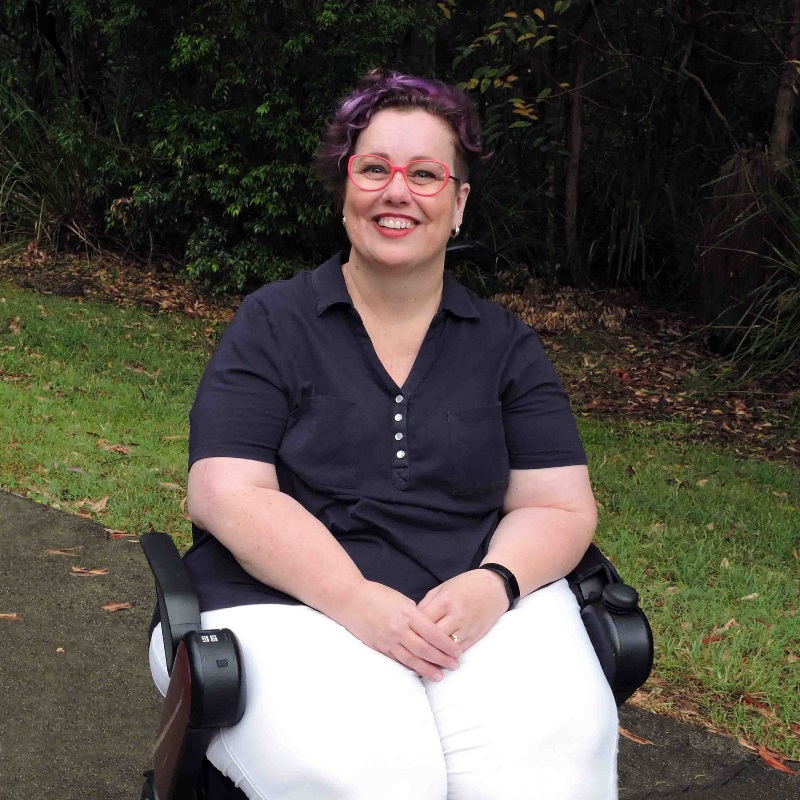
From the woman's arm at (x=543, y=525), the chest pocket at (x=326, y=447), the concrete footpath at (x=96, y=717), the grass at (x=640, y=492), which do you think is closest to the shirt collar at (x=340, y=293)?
the chest pocket at (x=326, y=447)

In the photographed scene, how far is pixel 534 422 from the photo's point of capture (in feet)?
7.80

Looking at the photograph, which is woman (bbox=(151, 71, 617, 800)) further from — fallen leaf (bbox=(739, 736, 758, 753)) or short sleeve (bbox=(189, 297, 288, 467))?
fallen leaf (bbox=(739, 736, 758, 753))

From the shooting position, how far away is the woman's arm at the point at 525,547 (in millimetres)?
2090

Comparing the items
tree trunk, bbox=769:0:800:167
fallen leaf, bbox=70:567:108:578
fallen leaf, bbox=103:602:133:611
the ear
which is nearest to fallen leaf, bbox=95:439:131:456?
fallen leaf, bbox=70:567:108:578

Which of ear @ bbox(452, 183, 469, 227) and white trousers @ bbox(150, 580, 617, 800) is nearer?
white trousers @ bbox(150, 580, 617, 800)

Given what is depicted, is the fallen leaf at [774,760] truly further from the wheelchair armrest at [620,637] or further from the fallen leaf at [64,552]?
the fallen leaf at [64,552]

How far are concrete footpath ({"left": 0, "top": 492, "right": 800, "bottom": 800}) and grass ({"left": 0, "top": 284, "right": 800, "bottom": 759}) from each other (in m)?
0.23

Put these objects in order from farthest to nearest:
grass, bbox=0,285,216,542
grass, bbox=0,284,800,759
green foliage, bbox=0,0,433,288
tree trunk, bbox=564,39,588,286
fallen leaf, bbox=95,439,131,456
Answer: tree trunk, bbox=564,39,588,286
green foliage, bbox=0,0,433,288
fallen leaf, bbox=95,439,131,456
grass, bbox=0,285,216,542
grass, bbox=0,284,800,759

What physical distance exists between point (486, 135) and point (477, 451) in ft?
23.1

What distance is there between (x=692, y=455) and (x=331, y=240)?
13.6 feet

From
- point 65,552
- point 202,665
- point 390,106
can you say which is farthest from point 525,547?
point 65,552

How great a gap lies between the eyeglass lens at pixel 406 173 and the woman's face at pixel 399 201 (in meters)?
0.01

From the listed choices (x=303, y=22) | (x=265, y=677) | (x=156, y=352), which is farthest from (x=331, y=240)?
(x=265, y=677)

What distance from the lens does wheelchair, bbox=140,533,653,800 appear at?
Answer: 184 centimetres
